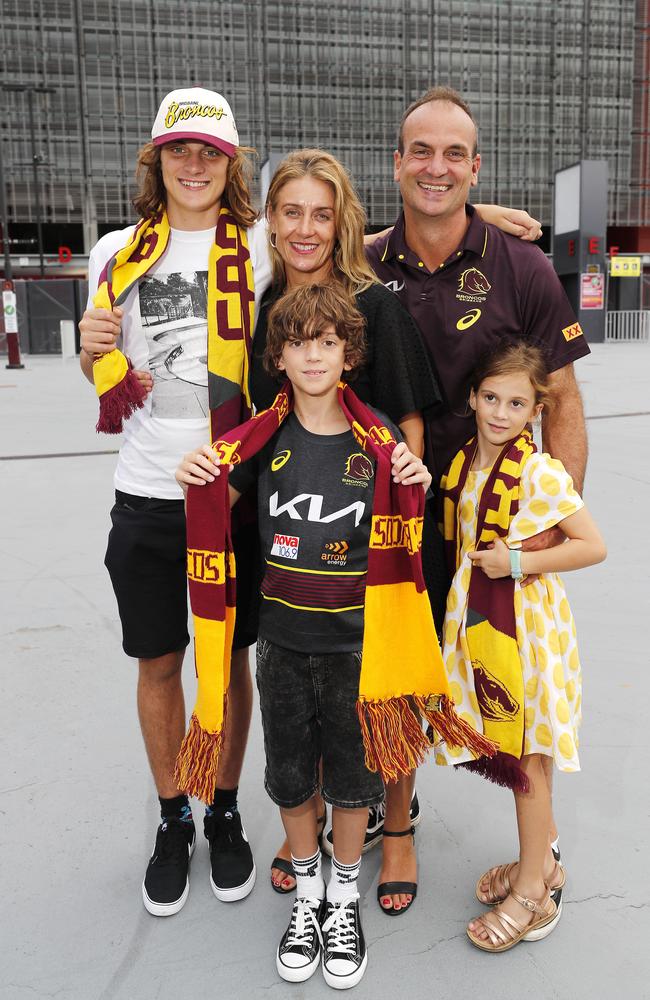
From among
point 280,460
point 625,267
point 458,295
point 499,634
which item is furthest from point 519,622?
point 625,267

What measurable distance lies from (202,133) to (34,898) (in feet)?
7.17

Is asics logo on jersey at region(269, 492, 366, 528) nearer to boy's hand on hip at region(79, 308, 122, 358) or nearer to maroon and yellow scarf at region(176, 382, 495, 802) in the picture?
maroon and yellow scarf at region(176, 382, 495, 802)

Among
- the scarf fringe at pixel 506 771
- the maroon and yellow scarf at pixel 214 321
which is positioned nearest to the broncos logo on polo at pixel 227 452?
the maroon and yellow scarf at pixel 214 321

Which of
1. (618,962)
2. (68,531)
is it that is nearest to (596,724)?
(618,962)

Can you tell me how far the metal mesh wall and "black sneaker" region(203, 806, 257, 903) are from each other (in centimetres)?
5135

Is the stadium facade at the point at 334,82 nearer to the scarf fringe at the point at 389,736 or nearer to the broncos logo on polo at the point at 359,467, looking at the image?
the broncos logo on polo at the point at 359,467

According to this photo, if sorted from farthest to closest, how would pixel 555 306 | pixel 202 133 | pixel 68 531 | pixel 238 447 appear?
pixel 68 531 → pixel 555 306 → pixel 202 133 → pixel 238 447

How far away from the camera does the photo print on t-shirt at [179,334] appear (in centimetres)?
229

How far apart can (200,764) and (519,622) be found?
0.90 metres

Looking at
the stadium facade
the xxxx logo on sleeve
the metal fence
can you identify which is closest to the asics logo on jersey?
the xxxx logo on sleeve

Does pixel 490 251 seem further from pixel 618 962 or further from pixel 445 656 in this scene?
pixel 618 962

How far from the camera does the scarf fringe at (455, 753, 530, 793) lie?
215 centimetres

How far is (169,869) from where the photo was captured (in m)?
2.38

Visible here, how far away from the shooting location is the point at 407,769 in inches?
82.0
